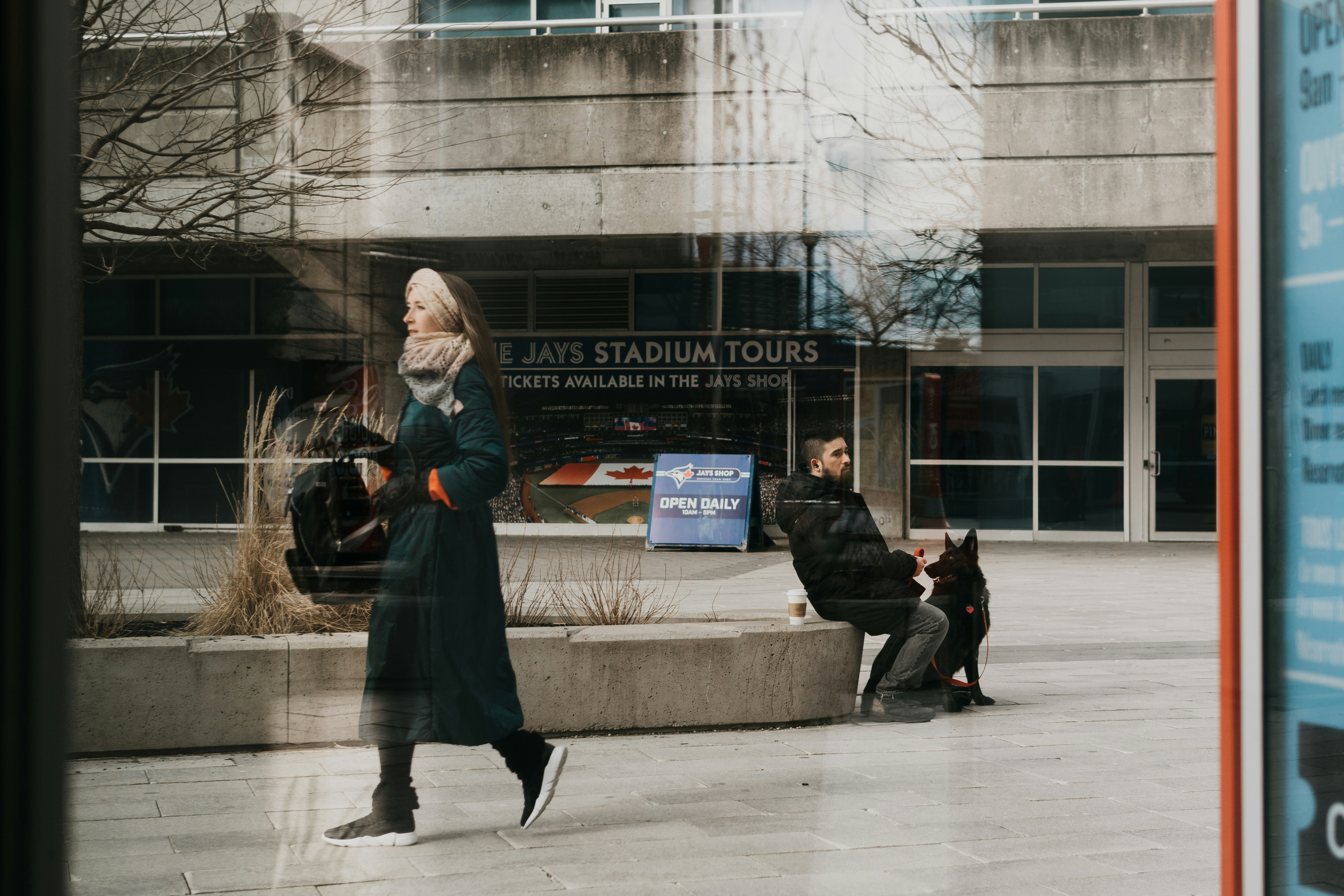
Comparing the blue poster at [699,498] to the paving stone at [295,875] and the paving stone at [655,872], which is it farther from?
the paving stone at [295,875]

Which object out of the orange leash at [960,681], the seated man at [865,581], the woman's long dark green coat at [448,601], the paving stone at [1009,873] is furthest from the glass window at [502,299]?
the orange leash at [960,681]

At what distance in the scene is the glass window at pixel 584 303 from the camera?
331cm

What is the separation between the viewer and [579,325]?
3.47 m

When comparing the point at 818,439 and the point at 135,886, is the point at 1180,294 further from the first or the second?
the point at 135,886

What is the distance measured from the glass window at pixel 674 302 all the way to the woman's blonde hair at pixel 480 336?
45cm

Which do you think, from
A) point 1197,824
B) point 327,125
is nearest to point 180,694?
point 327,125

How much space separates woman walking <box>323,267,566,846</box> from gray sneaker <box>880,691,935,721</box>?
2.02 metres

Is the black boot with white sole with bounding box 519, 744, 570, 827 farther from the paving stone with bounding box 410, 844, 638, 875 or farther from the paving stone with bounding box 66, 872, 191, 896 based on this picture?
the paving stone with bounding box 66, 872, 191, 896

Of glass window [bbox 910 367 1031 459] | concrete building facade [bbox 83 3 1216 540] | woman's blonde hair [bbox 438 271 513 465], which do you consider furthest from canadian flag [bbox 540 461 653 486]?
glass window [bbox 910 367 1031 459]

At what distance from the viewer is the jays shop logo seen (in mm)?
3295

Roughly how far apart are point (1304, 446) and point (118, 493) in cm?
514

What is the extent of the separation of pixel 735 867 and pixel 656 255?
174 cm

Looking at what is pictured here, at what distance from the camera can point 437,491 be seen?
295cm

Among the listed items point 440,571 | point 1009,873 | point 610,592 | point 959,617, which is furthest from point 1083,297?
point 440,571
